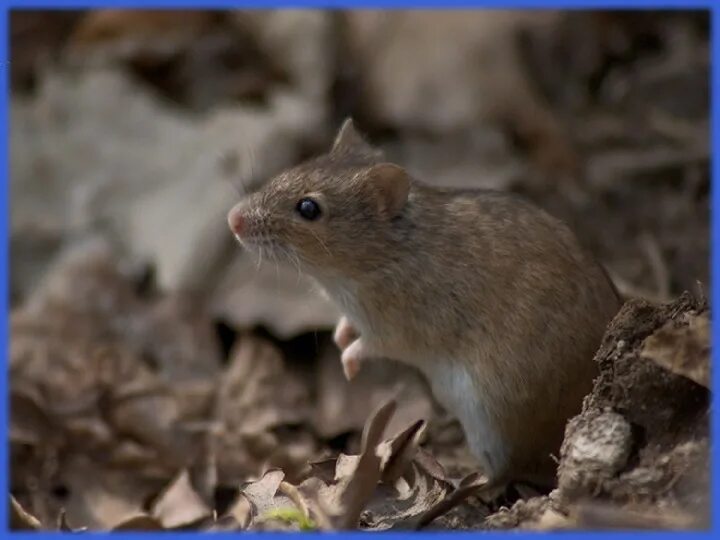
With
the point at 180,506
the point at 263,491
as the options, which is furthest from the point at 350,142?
the point at 263,491

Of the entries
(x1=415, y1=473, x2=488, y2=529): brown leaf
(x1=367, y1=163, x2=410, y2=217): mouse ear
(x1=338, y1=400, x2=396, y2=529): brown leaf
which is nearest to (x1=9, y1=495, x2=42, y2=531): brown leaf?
(x1=338, y1=400, x2=396, y2=529): brown leaf

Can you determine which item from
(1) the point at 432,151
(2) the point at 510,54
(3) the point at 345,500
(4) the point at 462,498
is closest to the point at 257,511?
(3) the point at 345,500

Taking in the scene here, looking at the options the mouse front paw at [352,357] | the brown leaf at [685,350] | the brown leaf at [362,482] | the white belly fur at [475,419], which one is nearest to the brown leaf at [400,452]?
the brown leaf at [362,482]

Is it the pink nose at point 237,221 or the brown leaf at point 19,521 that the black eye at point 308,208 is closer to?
the pink nose at point 237,221

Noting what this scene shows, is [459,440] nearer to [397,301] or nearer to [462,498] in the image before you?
[397,301]

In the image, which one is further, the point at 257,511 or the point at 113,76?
the point at 113,76

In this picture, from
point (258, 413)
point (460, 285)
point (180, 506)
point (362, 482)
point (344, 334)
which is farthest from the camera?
point (258, 413)

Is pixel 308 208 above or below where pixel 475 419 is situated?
above

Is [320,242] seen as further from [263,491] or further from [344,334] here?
[263,491]
